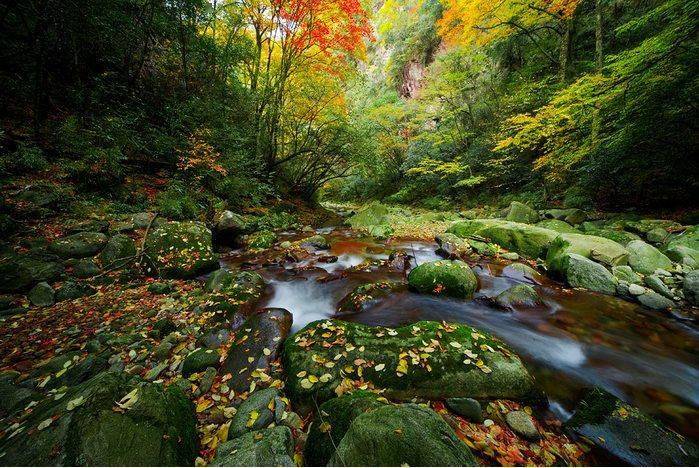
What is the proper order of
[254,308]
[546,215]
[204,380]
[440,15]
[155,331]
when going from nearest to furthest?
[204,380], [155,331], [254,308], [546,215], [440,15]

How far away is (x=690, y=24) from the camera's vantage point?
526 centimetres

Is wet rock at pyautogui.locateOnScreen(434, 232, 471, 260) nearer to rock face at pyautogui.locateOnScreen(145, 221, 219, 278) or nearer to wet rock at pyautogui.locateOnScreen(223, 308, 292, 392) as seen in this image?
wet rock at pyautogui.locateOnScreen(223, 308, 292, 392)

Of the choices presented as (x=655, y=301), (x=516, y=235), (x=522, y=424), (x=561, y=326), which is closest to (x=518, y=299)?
(x=561, y=326)

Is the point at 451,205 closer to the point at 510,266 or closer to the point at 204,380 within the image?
the point at 510,266

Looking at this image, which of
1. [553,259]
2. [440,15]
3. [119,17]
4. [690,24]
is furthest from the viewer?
[440,15]

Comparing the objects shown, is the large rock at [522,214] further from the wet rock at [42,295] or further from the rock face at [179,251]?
the wet rock at [42,295]

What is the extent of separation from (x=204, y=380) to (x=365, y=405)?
1.90m

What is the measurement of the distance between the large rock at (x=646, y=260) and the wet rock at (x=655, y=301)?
0.89 m

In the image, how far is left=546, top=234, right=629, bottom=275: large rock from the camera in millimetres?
5730

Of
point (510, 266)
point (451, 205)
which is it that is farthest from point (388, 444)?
point (451, 205)

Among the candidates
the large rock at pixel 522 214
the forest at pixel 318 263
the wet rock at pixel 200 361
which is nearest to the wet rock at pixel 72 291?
the forest at pixel 318 263

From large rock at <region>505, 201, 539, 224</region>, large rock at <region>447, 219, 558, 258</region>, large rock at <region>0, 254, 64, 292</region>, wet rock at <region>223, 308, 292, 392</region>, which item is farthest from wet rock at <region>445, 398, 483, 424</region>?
large rock at <region>505, 201, 539, 224</region>

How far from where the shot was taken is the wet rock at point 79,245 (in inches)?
187

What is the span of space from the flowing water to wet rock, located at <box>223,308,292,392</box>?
0.62m
